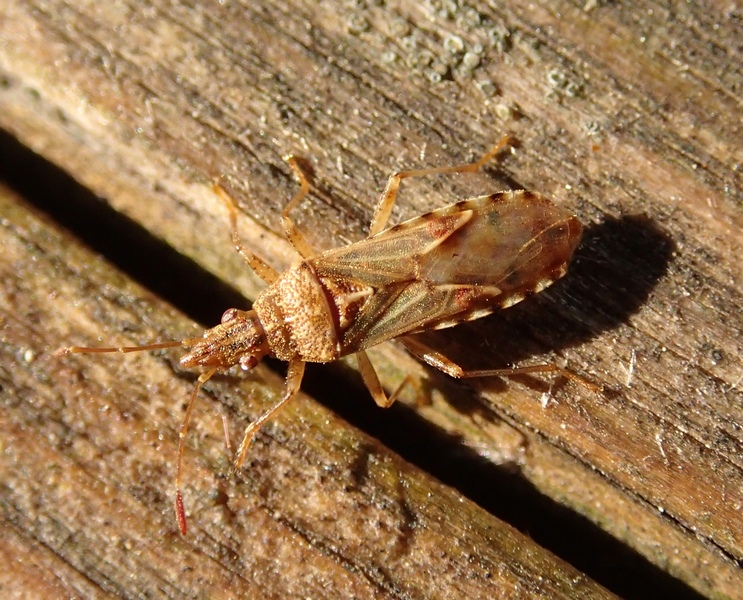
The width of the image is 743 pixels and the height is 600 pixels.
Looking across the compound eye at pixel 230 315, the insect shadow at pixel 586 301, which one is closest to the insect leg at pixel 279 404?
the compound eye at pixel 230 315

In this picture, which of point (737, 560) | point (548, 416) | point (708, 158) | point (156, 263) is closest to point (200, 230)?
point (156, 263)

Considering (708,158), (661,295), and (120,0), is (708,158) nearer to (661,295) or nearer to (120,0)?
(661,295)

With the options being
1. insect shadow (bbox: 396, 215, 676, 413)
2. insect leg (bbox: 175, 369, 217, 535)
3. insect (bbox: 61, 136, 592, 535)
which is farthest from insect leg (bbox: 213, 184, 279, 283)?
insect shadow (bbox: 396, 215, 676, 413)

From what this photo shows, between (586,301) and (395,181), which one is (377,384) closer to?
(395,181)

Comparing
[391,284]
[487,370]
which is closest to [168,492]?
[391,284]

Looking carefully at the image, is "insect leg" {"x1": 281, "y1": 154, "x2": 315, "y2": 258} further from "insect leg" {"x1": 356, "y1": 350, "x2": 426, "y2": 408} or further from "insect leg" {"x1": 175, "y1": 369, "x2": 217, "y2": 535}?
"insect leg" {"x1": 175, "y1": 369, "x2": 217, "y2": 535}
